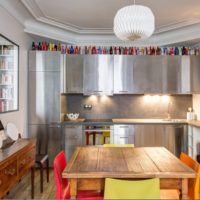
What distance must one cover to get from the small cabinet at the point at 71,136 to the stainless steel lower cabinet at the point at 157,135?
0.68 m

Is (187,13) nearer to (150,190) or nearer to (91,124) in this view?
(91,124)

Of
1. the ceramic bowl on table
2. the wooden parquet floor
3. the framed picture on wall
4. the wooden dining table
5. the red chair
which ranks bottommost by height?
the wooden parquet floor

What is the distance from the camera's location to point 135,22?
2297mm

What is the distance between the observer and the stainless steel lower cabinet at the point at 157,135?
4.73 meters

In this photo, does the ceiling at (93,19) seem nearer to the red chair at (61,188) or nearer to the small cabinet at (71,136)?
the small cabinet at (71,136)

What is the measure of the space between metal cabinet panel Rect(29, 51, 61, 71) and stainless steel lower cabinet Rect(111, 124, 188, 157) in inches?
66.4

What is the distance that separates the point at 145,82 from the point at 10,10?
279 cm

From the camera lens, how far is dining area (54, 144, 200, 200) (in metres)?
1.69

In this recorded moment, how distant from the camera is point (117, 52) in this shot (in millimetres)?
5176

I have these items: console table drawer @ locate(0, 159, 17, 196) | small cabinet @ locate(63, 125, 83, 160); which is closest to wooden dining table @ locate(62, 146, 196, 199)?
console table drawer @ locate(0, 159, 17, 196)

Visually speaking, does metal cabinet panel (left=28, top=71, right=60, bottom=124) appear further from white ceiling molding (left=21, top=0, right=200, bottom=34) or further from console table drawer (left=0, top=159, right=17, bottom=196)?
console table drawer (left=0, top=159, right=17, bottom=196)

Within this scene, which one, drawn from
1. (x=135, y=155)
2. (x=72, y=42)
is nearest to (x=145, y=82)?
(x=72, y=42)

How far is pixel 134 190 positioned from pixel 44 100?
3.34 metres

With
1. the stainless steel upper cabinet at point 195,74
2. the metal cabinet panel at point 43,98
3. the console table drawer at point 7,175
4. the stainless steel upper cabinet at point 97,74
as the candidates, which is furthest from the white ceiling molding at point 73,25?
the console table drawer at point 7,175
